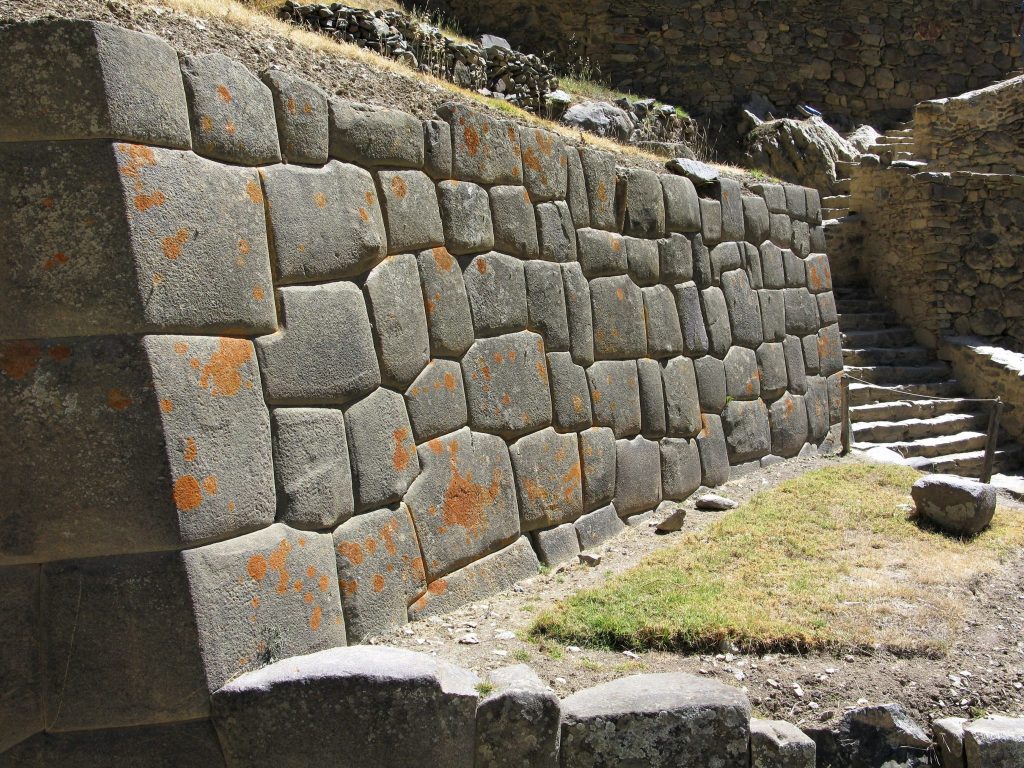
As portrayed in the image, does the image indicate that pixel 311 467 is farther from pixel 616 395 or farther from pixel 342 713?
pixel 616 395

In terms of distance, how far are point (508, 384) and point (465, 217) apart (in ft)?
2.96

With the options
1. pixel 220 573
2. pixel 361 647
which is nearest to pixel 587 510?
pixel 361 647

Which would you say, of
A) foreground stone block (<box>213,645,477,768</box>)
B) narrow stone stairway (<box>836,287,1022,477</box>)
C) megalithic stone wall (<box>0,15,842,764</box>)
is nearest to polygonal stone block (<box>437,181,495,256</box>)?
megalithic stone wall (<box>0,15,842,764</box>)

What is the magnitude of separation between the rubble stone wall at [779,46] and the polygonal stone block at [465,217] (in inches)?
408

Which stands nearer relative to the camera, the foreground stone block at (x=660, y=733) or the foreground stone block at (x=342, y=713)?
the foreground stone block at (x=342, y=713)

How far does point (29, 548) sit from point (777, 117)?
15.0m

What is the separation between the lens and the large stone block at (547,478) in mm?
5117

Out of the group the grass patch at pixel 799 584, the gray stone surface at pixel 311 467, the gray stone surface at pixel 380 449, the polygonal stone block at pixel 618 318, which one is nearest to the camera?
the gray stone surface at pixel 311 467

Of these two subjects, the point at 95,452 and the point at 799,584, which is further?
the point at 799,584

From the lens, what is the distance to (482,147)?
197 inches

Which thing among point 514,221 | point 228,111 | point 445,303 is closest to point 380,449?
point 445,303

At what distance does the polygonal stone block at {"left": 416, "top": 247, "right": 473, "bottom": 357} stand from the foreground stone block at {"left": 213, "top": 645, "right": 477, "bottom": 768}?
5.67 ft

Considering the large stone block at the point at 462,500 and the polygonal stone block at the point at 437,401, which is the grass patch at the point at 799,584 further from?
the polygonal stone block at the point at 437,401

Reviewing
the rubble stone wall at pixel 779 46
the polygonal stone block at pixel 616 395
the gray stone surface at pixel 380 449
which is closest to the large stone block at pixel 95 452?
the gray stone surface at pixel 380 449
